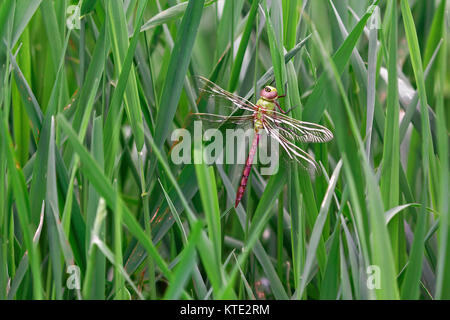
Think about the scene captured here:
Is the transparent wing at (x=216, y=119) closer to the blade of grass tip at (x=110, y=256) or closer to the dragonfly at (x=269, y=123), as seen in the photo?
the dragonfly at (x=269, y=123)

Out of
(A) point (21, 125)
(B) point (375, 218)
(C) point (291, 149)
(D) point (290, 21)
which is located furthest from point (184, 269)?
(A) point (21, 125)

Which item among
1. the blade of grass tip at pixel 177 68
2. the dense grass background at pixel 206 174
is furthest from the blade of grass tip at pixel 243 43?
the blade of grass tip at pixel 177 68

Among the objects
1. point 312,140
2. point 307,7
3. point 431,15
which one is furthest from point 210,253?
point 431,15

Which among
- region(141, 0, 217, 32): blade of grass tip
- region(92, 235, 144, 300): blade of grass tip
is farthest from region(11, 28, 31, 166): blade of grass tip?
region(92, 235, 144, 300): blade of grass tip

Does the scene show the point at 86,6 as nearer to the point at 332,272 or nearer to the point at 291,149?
the point at 291,149

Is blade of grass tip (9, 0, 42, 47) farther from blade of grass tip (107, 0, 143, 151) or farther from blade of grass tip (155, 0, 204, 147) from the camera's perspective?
blade of grass tip (155, 0, 204, 147)

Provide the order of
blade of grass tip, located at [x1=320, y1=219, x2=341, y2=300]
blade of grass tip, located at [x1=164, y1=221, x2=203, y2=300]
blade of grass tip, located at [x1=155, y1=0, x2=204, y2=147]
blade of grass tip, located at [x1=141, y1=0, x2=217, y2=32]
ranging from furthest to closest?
blade of grass tip, located at [x1=141, y1=0, x2=217, y2=32] → blade of grass tip, located at [x1=155, y1=0, x2=204, y2=147] → blade of grass tip, located at [x1=320, y1=219, x2=341, y2=300] → blade of grass tip, located at [x1=164, y1=221, x2=203, y2=300]

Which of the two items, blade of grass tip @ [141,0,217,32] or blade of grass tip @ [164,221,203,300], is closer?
blade of grass tip @ [164,221,203,300]
